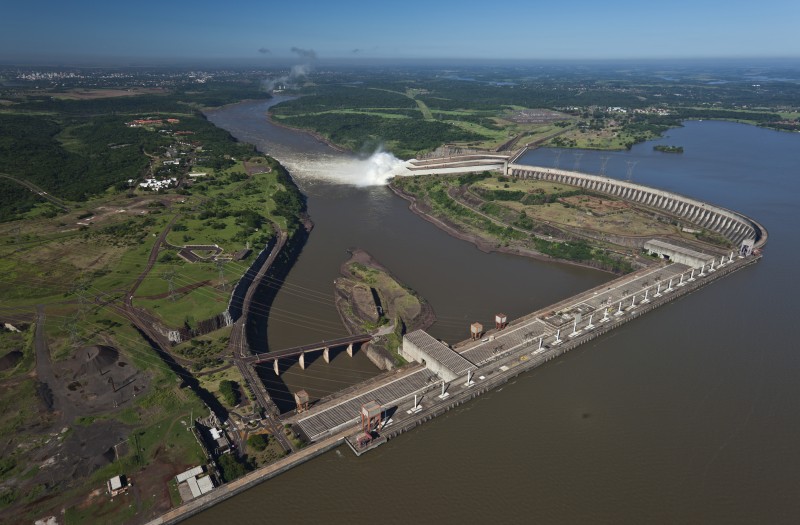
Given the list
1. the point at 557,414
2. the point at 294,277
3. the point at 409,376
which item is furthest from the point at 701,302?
the point at 294,277

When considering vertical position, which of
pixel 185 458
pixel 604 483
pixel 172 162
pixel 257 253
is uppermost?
pixel 172 162

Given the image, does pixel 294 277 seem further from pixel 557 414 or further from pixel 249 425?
pixel 557 414

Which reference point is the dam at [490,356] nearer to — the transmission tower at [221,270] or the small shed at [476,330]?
the small shed at [476,330]

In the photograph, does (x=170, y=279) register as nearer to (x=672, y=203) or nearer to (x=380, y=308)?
(x=380, y=308)

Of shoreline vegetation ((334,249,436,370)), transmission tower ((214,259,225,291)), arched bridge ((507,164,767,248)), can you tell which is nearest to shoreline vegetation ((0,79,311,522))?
transmission tower ((214,259,225,291))

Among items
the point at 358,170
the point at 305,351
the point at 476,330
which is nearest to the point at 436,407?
the point at 476,330

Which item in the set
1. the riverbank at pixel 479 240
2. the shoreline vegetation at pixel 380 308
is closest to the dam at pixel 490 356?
the shoreline vegetation at pixel 380 308
